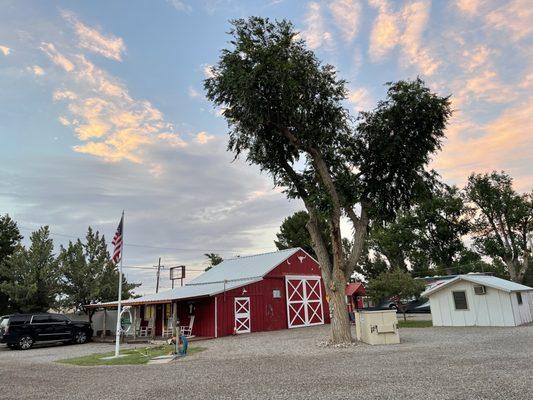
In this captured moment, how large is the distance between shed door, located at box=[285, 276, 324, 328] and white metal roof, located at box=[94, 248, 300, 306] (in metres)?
2.15

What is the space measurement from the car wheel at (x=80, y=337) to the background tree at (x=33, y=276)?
6.34 meters

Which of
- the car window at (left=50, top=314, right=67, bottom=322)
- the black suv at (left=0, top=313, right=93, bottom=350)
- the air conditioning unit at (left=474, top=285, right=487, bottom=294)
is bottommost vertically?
the black suv at (left=0, top=313, right=93, bottom=350)

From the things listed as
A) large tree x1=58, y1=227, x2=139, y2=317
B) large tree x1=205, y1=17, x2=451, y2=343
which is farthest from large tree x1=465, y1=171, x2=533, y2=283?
large tree x1=58, y1=227, x2=139, y2=317

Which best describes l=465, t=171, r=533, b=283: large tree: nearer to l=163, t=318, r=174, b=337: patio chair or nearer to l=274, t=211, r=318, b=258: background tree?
l=274, t=211, r=318, b=258: background tree

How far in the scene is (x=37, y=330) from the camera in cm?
2283

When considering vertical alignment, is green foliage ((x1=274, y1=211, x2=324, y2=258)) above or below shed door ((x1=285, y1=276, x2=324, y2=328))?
above

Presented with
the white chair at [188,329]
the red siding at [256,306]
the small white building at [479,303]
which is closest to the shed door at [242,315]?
the red siding at [256,306]

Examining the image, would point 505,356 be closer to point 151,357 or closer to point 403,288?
point 151,357

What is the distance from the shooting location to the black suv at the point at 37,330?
21.8 metres

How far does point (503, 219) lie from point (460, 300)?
25857 mm

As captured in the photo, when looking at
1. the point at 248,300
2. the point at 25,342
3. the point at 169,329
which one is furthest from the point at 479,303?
the point at 25,342

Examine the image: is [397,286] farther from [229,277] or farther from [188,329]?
[188,329]

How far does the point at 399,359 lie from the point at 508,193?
3867 cm

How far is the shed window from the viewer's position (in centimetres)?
2161
